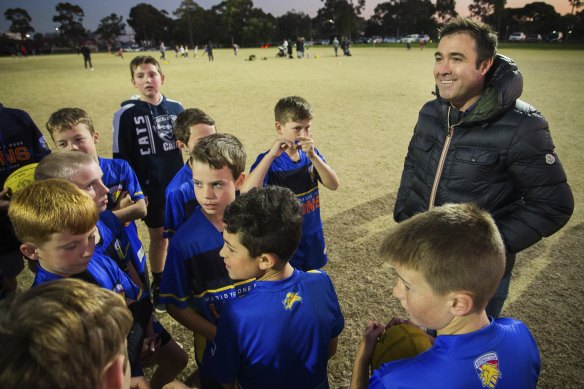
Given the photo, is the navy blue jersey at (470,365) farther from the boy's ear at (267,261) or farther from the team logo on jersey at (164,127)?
the team logo on jersey at (164,127)

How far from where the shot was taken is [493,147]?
2.45 meters

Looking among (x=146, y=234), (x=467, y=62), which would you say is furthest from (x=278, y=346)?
(x=146, y=234)

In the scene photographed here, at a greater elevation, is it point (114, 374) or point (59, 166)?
point (59, 166)

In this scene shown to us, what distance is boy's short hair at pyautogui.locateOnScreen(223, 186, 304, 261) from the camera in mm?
1791

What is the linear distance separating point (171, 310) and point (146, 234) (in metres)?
3.61

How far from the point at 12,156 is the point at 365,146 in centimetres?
764

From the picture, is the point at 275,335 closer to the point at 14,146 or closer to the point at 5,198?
the point at 5,198

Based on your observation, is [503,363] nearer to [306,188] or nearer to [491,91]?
[491,91]

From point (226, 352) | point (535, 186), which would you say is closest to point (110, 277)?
point (226, 352)

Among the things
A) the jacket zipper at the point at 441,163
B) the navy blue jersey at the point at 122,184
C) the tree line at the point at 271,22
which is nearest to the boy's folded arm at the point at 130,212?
the navy blue jersey at the point at 122,184

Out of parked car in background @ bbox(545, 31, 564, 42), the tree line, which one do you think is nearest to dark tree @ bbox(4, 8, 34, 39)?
the tree line

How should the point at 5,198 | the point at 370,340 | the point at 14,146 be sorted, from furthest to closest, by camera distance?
the point at 14,146 → the point at 5,198 → the point at 370,340

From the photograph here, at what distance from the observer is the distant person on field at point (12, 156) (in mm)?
3426

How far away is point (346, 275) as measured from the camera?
175 inches
